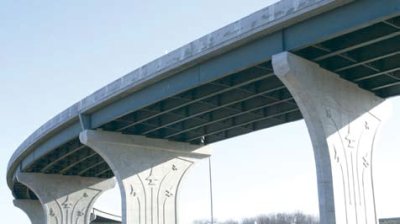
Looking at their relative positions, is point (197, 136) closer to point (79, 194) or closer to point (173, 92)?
point (173, 92)

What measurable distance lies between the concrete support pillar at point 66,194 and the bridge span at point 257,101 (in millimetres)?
11174

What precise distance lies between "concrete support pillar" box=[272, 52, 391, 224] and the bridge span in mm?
49

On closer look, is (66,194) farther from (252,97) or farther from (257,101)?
(252,97)

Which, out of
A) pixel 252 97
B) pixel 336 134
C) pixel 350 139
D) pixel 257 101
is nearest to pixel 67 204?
pixel 257 101

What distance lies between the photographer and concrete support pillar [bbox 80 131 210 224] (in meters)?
40.7

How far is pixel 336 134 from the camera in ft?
89.2

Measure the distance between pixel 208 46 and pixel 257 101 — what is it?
7.32 meters

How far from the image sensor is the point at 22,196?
76438mm

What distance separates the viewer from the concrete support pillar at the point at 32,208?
76250 millimetres

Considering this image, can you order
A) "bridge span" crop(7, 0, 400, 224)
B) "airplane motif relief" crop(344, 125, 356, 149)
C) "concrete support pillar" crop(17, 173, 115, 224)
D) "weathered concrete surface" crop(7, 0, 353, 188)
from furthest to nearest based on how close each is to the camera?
"concrete support pillar" crop(17, 173, 115, 224) < "airplane motif relief" crop(344, 125, 356, 149) < "bridge span" crop(7, 0, 400, 224) < "weathered concrete surface" crop(7, 0, 353, 188)

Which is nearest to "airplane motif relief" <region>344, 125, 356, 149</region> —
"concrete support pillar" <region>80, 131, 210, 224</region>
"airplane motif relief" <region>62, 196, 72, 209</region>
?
"concrete support pillar" <region>80, 131, 210, 224</region>

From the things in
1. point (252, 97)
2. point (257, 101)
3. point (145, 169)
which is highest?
point (257, 101)

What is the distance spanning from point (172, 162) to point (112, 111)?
814 centimetres

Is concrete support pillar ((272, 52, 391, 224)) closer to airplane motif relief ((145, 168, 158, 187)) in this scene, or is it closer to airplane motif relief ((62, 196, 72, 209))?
airplane motif relief ((145, 168, 158, 187))
